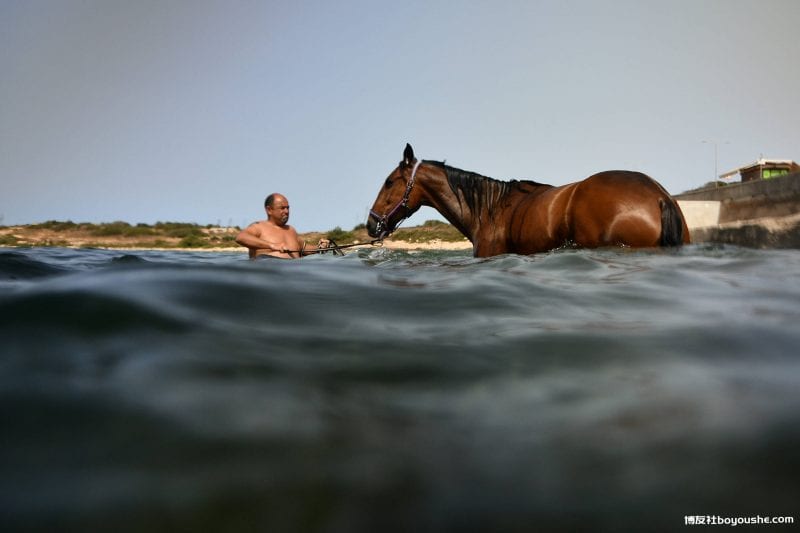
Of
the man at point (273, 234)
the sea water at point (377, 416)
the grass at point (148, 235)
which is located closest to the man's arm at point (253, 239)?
the man at point (273, 234)

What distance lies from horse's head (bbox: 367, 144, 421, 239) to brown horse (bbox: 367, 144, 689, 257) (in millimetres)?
14

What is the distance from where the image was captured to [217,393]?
1420 millimetres

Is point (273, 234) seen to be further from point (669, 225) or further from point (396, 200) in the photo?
point (669, 225)

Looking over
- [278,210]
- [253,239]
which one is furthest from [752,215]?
[253,239]

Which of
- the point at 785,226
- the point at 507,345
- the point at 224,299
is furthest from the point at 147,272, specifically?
the point at 785,226

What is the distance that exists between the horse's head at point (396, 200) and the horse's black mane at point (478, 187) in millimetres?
367

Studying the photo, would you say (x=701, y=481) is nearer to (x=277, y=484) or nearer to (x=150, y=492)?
(x=277, y=484)

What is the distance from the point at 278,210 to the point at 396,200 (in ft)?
6.25

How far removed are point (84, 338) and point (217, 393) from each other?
0.63 meters

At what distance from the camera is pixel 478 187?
300 inches

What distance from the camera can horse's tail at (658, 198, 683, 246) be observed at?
543 cm

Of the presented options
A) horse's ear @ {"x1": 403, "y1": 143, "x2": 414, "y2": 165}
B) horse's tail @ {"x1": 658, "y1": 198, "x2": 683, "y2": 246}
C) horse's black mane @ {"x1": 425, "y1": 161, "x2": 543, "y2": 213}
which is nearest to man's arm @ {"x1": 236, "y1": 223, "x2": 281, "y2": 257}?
horse's ear @ {"x1": 403, "y1": 143, "x2": 414, "y2": 165}

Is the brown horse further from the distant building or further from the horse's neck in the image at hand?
the distant building

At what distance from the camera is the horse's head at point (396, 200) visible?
8.06 metres
